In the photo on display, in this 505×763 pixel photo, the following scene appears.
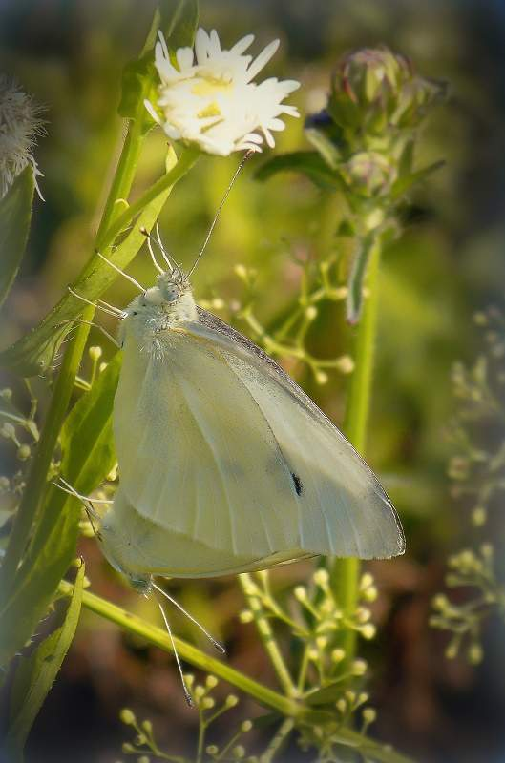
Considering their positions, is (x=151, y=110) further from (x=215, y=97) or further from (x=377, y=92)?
(x=377, y=92)

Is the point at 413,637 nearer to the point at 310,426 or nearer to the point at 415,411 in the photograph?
the point at 415,411

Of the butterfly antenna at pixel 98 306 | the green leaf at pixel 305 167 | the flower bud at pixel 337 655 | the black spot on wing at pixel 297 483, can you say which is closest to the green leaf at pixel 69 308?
the butterfly antenna at pixel 98 306

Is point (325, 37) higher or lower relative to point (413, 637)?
higher

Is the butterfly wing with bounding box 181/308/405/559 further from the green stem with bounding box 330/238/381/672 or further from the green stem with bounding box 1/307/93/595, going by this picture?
the green stem with bounding box 330/238/381/672

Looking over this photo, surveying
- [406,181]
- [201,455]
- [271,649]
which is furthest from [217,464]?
[406,181]

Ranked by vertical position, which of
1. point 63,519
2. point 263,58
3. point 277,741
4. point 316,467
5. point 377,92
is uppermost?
point 377,92

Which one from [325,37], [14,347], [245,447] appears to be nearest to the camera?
[14,347]

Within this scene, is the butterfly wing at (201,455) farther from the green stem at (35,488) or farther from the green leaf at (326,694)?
the green leaf at (326,694)

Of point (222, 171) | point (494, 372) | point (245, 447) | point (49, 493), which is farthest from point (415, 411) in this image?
point (49, 493)
